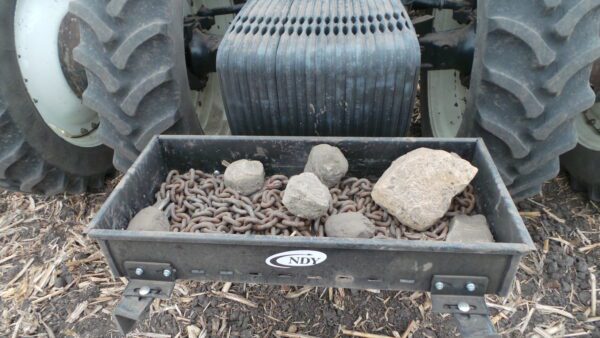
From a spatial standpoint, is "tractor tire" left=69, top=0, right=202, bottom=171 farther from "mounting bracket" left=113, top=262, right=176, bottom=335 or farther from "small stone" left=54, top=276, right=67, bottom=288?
"small stone" left=54, top=276, right=67, bottom=288

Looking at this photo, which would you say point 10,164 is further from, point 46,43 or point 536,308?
point 536,308

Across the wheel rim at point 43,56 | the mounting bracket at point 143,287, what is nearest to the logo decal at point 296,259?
the mounting bracket at point 143,287

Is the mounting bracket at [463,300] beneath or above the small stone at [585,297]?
above

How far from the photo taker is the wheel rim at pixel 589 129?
217 centimetres

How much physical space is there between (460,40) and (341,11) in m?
0.55

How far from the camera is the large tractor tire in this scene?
142cm

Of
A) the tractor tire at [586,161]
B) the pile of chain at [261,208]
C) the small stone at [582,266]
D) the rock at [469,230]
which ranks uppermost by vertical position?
the rock at [469,230]

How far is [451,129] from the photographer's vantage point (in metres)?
2.48

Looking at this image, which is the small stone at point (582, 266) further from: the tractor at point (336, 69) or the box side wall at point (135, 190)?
the box side wall at point (135, 190)

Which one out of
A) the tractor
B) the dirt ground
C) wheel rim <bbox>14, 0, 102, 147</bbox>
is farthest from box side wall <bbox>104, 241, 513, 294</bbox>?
wheel rim <bbox>14, 0, 102, 147</bbox>

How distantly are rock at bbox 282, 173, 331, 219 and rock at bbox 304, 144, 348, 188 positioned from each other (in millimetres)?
82

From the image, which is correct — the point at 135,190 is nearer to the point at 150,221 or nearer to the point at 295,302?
the point at 150,221

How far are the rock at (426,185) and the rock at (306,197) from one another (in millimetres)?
206

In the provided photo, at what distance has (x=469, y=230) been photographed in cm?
134
